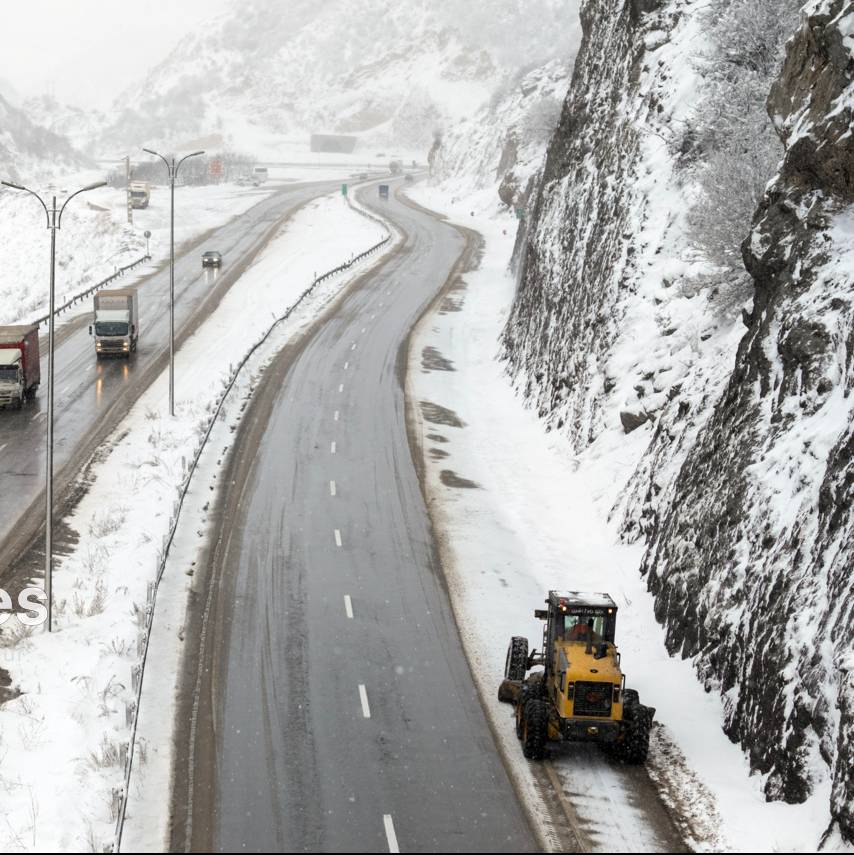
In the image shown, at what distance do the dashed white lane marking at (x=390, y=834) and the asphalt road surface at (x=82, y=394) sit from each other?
574 inches

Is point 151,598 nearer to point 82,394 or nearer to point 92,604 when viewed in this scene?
point 92,604

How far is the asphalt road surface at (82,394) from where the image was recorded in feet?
114

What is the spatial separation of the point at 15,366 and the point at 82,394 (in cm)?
488

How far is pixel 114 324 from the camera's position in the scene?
5503 centimetres

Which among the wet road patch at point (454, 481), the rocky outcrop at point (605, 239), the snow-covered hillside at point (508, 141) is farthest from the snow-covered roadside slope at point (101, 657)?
the snow-covered hillside at point (508, 141)

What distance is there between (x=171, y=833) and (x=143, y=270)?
6787cm

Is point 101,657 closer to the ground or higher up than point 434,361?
closer to the ground

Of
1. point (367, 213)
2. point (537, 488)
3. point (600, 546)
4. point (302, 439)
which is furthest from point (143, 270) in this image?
point (600, 546)

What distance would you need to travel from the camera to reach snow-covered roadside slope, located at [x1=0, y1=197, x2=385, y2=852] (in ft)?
62.5

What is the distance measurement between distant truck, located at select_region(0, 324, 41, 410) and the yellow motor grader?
29.5 m

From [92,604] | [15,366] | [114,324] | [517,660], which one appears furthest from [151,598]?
[114,324]

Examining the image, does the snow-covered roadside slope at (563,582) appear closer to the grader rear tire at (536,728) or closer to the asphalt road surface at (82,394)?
the grader rear tire at (536,728)

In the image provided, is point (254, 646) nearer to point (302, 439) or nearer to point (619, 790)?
point (619, 790)

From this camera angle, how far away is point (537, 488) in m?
38.1
